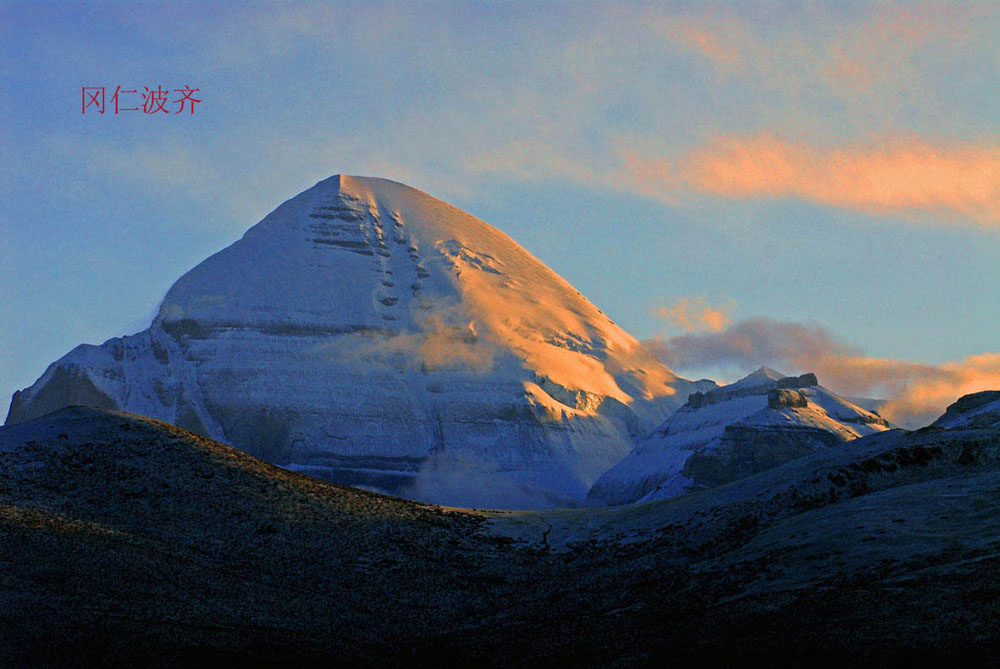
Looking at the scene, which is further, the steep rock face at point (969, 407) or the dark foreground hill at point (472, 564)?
the steep rock face at point (969, 407)

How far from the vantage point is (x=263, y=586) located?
58781 mm

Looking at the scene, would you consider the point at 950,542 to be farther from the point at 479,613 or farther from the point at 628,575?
the point at 479,613

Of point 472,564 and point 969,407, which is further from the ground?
point 969,407

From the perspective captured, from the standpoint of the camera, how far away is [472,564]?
6419 cm

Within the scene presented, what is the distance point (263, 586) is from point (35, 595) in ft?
32.8

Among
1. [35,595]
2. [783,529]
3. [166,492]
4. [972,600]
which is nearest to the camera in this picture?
[972,600]

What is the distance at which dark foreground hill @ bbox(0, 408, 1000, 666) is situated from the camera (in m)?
47.9

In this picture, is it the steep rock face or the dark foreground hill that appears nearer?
the dark foreground hill

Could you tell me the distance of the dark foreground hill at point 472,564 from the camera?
47.9 meters

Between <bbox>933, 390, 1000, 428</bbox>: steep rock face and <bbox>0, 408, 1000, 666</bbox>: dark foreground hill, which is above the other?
<bbox>933, 390, 1000, 428</bbox>: steep rock face

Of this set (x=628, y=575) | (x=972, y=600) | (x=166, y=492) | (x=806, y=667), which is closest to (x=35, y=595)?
(x=166, y=492)

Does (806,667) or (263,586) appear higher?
(263,586)

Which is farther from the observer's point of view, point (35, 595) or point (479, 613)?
point (479, 613)

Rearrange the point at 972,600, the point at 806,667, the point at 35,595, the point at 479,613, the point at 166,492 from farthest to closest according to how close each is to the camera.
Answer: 1. the point at 166,492
2. the point at 479,613
3. the point at 35,595
4. the point at 972,600
5. the point at 806,667
